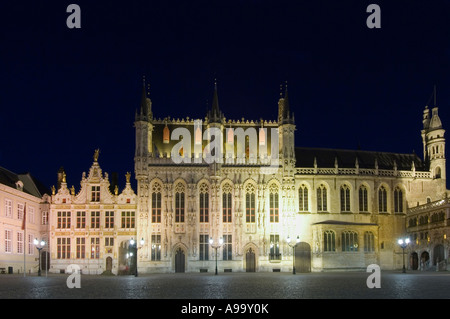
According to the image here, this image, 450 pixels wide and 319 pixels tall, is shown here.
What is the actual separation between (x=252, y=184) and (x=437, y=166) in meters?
24.0

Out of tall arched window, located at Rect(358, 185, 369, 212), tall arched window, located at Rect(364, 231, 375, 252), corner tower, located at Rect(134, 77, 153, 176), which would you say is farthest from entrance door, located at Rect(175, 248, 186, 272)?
tall arched window, located at Rect(358, 185, 369, 212)

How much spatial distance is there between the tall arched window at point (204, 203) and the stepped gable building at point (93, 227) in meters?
7.74

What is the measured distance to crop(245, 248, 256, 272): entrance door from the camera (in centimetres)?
6969

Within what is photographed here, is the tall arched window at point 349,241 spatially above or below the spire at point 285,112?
below

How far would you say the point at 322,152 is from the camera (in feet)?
255

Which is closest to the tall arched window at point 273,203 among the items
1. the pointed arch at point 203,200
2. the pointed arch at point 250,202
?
the pointed arch at point 250,202

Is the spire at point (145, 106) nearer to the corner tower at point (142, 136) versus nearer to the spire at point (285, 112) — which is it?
the corner tower at point (142, 136)

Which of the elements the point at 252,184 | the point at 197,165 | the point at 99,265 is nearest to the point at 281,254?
the point at 252,184

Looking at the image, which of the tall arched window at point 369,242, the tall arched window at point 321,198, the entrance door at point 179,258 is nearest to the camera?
the entrance door at point 179,258

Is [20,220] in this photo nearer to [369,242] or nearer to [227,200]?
[227,200]

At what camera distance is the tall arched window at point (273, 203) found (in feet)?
231

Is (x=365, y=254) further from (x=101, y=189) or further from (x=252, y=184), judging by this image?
(x=101, y=189)

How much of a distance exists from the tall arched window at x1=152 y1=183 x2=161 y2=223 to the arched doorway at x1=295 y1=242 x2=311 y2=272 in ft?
53.9

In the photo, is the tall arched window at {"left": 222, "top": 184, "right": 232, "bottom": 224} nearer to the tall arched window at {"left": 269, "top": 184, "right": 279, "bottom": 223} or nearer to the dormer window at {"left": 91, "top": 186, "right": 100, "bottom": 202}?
the tall arched window at {"left": 269, "top": 184, "right": 279, "bottom": 223}
